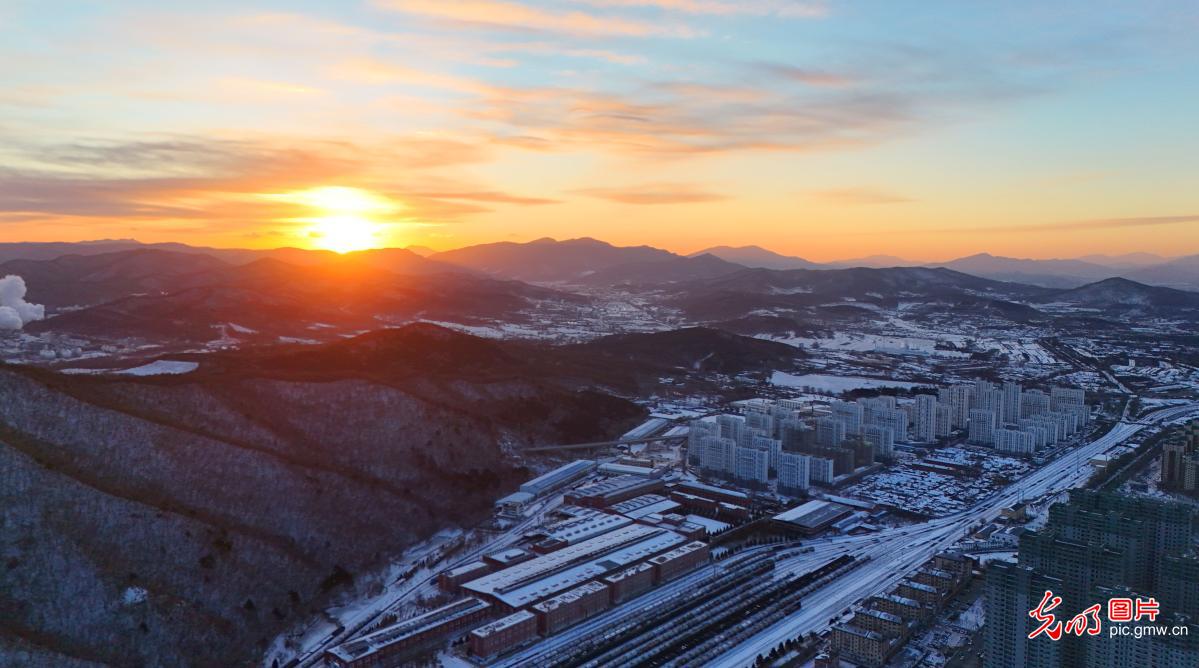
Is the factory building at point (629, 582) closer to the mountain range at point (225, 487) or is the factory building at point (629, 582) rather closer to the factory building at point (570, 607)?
the factory building at point (570, 607)

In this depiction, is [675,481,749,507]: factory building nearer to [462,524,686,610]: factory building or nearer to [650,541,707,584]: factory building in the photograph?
[462,524,686,610]: factory building

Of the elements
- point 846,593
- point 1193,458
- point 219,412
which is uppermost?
point 219,412

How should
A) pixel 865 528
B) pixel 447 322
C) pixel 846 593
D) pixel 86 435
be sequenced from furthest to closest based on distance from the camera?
1. pixel 447 322
2. pixel 865 528
3. pixel 86 435
4. pixel 846 593

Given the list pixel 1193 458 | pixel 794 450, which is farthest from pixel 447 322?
pixel 1193 458

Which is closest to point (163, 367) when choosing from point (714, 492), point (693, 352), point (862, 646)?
point (714, 492)

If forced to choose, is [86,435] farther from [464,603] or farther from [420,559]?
[464,603]

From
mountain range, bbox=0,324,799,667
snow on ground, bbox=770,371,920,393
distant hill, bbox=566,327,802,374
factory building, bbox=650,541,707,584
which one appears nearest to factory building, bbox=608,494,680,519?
factory building, bbox=650,541,707,584

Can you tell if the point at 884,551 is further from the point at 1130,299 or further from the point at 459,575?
the point at 1130,299
